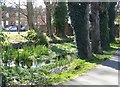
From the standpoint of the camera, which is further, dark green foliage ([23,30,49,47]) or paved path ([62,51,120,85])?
dark green foliage ([23,30,49,47])

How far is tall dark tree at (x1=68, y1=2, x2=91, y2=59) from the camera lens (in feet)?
51.2

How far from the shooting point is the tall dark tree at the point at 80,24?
51.2 feet

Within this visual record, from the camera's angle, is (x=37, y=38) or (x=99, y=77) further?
(x=37, y=38)

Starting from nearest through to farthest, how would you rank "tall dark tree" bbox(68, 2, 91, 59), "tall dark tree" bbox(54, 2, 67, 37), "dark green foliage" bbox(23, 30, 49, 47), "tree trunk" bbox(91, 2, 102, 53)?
"tall dark tree" bbox(68, 2, 91, 59) → "tree trunk" bbox(91, 2, 102, 53) → "dark green foliage" bbox(23, 30, 49, 47) → "tall dark tree" bbox(54, 2, 67, 37)

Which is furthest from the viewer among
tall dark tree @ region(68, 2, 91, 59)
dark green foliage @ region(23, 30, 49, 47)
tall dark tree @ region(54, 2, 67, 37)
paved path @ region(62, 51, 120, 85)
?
tall dark tree @ region(54, 2, 67, 37)

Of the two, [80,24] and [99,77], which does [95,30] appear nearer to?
[80,24]

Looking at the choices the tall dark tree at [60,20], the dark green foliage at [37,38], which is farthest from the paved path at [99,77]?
the tall dark tree at [60,20]

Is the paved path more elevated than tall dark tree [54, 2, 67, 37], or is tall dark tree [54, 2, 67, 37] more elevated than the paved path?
tall dark tree [54, 2, 67, 37]

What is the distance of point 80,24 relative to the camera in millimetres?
15734

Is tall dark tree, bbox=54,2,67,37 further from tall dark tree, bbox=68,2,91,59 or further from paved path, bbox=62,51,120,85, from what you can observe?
paved path, bbox=62,51,120,85

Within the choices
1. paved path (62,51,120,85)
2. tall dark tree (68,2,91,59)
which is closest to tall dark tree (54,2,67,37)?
tall dark tree (68,2,91,59)

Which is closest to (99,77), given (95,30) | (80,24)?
(80,24)

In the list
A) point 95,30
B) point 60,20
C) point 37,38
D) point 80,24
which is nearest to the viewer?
point 80,24

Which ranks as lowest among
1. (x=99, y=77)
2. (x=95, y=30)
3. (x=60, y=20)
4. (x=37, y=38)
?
(x=99, y=77)
